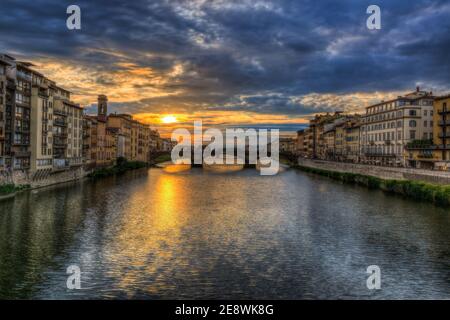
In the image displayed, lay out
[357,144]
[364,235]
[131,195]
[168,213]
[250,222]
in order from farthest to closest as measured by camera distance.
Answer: [357,144] → [131,195] → [168,213] → [250,222] → [364,235]

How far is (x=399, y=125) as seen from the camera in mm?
97812

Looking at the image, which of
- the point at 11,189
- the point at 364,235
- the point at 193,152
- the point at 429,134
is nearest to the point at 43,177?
the point at 11,189

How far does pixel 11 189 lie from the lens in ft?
178

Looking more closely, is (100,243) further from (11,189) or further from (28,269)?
(11,189)

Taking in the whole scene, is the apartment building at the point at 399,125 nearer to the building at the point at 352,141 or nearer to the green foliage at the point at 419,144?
the green foliage at the point at 419,144

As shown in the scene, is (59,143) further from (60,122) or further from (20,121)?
(20,121)

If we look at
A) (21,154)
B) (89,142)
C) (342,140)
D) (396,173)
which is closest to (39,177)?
(21,154)

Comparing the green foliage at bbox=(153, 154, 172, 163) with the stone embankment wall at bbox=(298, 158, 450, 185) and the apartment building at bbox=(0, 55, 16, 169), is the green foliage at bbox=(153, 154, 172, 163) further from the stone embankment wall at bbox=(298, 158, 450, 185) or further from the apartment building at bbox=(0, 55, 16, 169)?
the apartment building at bbox=(0, 55, 16, 169)

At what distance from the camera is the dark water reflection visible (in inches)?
898

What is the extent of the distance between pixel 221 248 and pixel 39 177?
154 feet

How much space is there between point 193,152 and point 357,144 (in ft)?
278

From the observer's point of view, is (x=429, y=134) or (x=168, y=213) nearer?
(x=168, y=213)

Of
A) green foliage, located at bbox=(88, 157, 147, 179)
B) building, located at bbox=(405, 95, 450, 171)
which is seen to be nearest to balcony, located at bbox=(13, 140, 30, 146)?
green foliage, located at bbox=(88, 157, 147, 179)

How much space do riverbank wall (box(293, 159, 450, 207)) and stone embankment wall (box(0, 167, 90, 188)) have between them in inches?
2135
